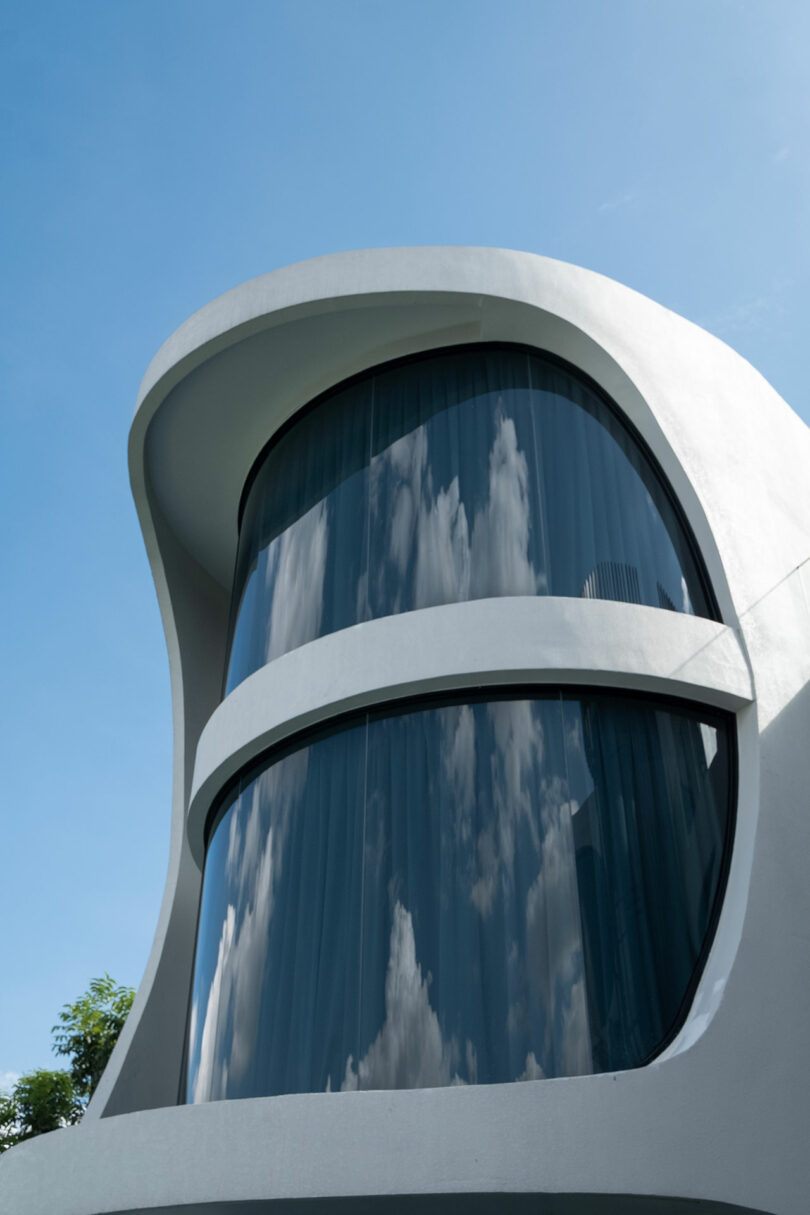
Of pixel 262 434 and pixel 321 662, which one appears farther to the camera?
pixel 262 434

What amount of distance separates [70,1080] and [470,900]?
1951 centimetres

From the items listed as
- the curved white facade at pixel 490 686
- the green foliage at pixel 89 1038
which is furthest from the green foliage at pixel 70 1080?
the curved white facade at pixel 490 686

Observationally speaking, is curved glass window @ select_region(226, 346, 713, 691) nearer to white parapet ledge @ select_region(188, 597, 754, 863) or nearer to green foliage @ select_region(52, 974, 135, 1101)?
white parapet ledge @ select_region(188, 597, 754, 863)

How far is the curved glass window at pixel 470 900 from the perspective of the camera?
775 cm

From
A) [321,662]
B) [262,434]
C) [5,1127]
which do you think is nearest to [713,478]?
[321,662]

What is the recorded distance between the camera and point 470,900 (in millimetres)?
8203

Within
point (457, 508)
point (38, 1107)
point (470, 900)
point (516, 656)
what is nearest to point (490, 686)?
point (516, 656)

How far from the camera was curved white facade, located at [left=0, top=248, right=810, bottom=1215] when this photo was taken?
667 cm

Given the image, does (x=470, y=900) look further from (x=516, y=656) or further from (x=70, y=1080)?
(x=70, y=1080)

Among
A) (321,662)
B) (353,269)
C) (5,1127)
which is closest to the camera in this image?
(321,662)

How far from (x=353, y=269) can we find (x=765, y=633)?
5.43 meters

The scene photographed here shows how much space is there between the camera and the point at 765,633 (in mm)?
9523

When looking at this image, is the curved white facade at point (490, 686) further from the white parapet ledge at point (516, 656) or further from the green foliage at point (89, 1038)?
the green foliage at point (89, 1038)

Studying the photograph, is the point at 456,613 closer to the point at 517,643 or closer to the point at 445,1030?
the point at 517,643
